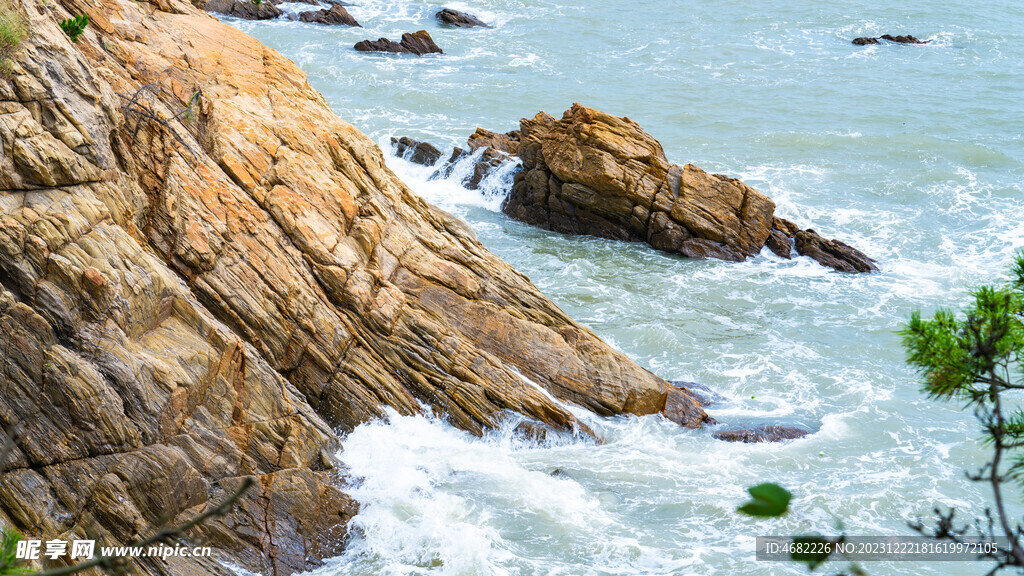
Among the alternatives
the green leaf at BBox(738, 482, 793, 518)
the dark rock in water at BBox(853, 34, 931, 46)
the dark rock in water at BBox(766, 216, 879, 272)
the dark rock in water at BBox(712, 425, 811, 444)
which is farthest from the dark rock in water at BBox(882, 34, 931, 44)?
the green leaf at BBox(738, 482, 793, 518)

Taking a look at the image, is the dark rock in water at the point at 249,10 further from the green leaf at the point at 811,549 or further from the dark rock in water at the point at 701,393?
the green leaf at the point at 811,549

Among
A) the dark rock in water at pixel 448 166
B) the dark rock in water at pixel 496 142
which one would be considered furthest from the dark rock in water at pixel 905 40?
the dark rock in water at pixel 448 166

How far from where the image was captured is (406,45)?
35.2 m

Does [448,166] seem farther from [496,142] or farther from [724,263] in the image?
[724,263]

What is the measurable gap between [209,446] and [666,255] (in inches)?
506

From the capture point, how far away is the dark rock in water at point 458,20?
40.4 m

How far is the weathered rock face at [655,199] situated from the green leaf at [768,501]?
702 inches

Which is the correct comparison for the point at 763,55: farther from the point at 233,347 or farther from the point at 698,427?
the point at 233,347

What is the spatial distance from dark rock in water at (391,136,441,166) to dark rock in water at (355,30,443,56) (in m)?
12.2

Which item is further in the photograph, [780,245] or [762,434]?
[780,245]

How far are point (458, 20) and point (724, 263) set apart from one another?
2570cm

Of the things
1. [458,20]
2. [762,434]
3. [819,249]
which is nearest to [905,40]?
[458,20]

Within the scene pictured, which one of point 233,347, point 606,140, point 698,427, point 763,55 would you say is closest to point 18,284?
point 233,347

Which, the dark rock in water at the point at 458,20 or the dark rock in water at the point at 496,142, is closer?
the dark rock in water at the point at 496,142
